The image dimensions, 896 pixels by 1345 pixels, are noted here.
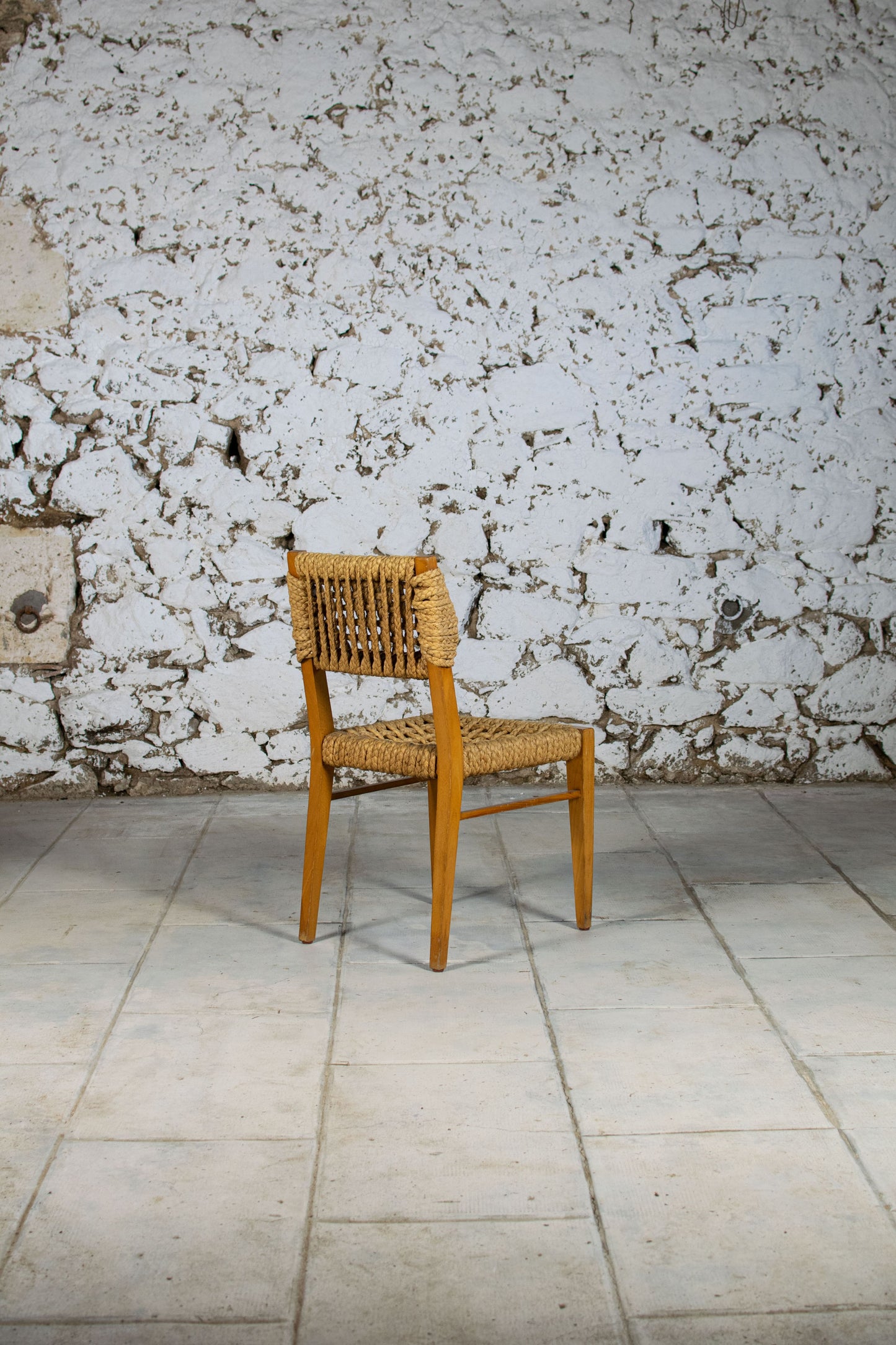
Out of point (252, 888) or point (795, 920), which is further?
point (252, 888)

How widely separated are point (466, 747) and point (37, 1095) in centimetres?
92

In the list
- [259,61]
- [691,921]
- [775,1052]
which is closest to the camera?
[775,1052]

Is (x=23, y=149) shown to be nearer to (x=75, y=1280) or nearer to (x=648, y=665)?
(x=648, y=665)

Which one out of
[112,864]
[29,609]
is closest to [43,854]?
[112,864]

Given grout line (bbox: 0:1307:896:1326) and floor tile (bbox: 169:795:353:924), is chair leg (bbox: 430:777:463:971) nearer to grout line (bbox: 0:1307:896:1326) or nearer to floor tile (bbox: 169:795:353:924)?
floor tile (bbox: 169:795:353:924)

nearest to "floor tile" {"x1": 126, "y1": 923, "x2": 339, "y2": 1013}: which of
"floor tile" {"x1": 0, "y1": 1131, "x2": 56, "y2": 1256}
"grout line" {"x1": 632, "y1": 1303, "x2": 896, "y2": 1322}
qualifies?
"floor tile" {"x1": 0, "y1": 1131, "x2": 56, "y2": 1256}

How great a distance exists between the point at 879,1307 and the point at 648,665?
2.49 meters

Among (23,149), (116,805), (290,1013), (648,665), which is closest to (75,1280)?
(290,1013)

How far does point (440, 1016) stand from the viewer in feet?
6.58

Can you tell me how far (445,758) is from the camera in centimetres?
215

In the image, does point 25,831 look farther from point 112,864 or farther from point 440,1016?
point 440,1016

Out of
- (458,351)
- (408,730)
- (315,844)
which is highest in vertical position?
(458,351)

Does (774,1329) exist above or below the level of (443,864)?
below

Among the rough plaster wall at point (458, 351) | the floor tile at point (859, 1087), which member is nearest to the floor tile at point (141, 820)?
the rough plaster wall at point (458, 351)
